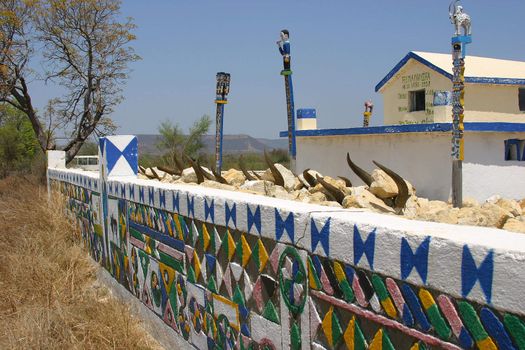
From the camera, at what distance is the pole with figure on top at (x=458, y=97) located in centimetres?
787

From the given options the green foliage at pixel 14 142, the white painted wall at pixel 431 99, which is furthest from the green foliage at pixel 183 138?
the white painted wall at pixel 431 99

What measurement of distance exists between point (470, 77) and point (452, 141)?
251 inches

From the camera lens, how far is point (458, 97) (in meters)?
8.02

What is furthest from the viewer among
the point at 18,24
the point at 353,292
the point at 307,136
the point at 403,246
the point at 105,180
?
the point at 18,24

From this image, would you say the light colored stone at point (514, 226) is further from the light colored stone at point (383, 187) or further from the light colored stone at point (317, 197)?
the light colored stone at point (317, 197)

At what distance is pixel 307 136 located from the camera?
12.8 metres

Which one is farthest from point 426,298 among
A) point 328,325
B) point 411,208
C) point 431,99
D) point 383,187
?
point 431,99

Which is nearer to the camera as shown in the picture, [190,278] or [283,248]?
[283,248]

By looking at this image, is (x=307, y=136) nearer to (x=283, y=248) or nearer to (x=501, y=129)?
(x=501, y=129)

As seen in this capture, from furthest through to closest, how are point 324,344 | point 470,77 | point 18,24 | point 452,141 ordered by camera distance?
1. point 18,24
2. point 470,77
3. point 452,141
4. point 324,344

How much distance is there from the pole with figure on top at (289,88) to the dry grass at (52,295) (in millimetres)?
4728

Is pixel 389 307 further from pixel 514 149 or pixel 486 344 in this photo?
pixel 514 149

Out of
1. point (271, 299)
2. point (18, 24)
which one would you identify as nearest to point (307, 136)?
point (271, 299)

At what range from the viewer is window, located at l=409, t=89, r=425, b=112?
1561 centimetres
